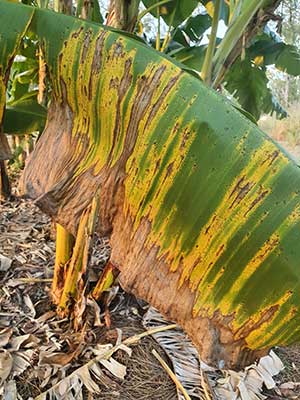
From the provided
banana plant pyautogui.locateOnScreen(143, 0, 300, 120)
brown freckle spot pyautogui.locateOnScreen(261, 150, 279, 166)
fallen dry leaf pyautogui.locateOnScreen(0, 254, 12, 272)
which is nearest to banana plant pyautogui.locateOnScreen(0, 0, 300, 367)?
brown freckle spot pyautogui.locateOnScreen(261, 150, 279, 166)

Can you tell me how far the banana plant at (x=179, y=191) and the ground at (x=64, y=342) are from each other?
0.47 metres

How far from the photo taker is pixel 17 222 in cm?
150

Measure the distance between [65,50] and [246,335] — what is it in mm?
451

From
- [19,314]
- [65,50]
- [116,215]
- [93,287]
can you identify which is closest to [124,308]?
[93,287]

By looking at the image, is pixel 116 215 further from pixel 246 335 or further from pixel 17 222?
pixel 17 222

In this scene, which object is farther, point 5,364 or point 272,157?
point 5,364

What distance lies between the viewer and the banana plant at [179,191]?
429mm

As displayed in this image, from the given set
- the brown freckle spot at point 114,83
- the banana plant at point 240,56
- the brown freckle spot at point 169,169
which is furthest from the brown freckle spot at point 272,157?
the banana plant at point 240,56

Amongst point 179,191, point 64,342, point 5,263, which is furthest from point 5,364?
point 179,191

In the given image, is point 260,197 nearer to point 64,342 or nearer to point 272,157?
point 272,157

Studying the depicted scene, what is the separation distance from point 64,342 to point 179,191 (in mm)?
625

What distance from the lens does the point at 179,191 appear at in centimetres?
48

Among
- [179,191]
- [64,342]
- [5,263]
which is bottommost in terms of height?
[5,263]

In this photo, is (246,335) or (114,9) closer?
(246,335)
